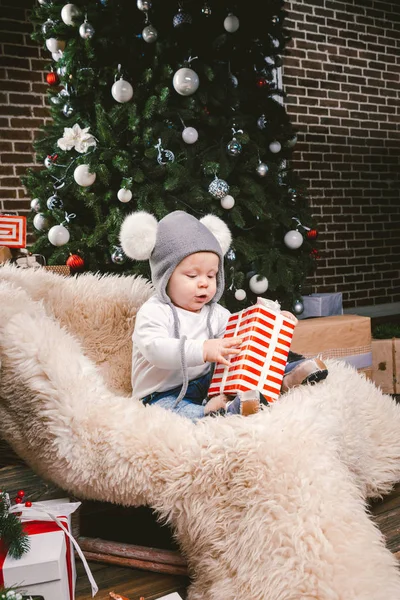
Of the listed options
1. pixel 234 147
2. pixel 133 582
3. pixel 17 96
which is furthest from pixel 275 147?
pixel 133 582

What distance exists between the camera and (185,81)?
2.30 metres

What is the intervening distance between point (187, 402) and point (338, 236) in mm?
3330

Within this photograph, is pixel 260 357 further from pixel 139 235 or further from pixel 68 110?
pixel 68 110

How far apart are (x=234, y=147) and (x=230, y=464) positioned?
1.70m

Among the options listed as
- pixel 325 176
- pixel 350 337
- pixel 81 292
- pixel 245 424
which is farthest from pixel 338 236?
pixel 245 424

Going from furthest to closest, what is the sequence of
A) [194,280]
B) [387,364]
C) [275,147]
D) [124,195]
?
1. [387,364]
2. [275,147]
3. [124,195]
4. [194,280]

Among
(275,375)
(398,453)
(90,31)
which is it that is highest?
(90,31)

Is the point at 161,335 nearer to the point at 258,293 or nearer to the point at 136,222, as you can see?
the point at 136,222

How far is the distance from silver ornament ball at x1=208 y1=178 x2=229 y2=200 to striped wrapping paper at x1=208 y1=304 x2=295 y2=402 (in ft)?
3.40

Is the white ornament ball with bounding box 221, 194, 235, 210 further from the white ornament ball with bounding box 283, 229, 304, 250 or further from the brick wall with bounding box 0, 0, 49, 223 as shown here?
the brick wall with bounding box 0, 0, 49, 223

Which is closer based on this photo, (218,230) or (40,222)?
(218,230)

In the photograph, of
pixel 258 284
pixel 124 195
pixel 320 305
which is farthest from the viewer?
pixel 320 305

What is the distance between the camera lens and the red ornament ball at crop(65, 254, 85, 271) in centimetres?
248

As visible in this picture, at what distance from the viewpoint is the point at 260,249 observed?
2555 millimetres
